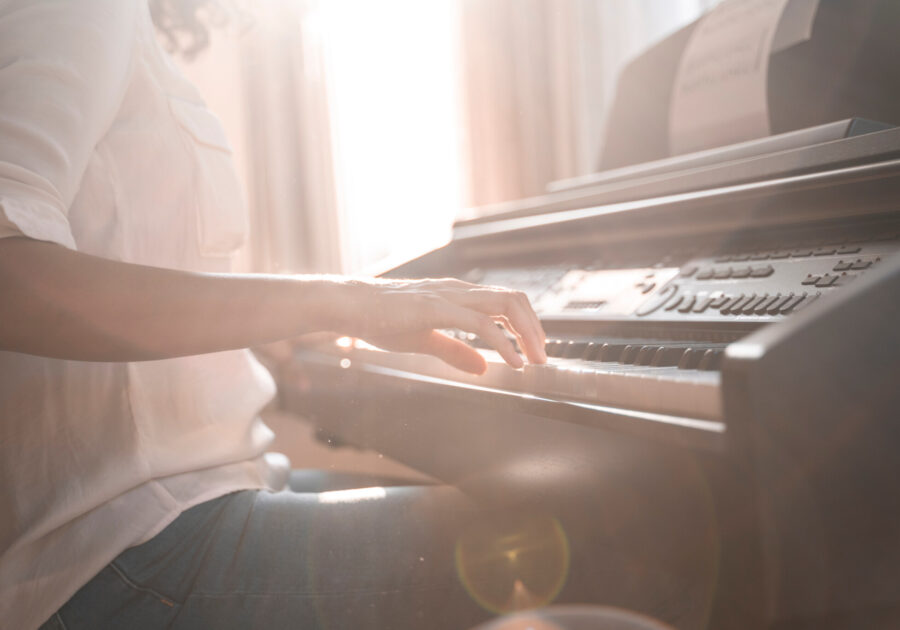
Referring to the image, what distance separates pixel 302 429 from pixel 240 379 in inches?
48.2

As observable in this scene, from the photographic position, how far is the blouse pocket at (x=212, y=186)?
2.81 ft

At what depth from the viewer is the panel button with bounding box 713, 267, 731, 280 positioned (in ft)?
2.66

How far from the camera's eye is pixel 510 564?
2.50 ft

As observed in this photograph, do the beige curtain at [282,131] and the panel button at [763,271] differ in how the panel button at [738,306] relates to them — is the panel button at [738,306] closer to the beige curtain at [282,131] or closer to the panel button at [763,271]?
the panel button at [763,271]

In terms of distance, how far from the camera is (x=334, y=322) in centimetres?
68

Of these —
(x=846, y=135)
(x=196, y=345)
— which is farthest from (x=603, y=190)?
(x=196, y=345)

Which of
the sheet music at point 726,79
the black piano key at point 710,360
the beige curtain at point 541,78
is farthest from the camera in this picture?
the beige curtain at point 541,78

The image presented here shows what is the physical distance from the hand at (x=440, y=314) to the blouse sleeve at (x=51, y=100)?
270 mm

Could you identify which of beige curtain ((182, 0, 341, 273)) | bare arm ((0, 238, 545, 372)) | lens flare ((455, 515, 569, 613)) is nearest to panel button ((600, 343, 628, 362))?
bare arm ((0, 238, 545, 372))

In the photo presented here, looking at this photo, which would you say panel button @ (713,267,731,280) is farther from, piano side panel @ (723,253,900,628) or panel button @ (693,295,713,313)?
piano side panel @ (723,253,900,628)

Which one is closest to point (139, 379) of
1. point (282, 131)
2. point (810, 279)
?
point (810, 279)

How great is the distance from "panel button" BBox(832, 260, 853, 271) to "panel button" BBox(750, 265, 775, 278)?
67mm

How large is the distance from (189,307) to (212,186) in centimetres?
29

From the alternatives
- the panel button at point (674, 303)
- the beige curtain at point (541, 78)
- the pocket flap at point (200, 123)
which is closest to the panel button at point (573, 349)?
the panel button at point (674, 303)
